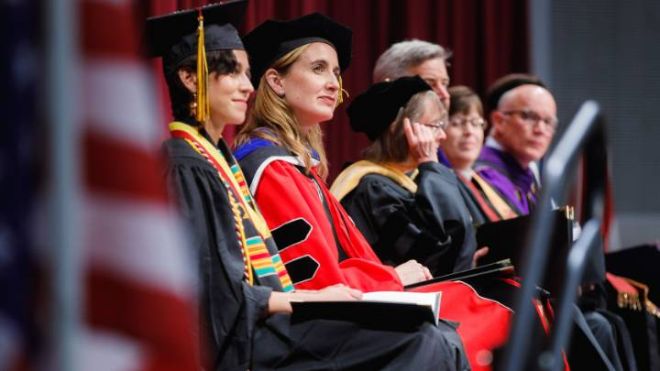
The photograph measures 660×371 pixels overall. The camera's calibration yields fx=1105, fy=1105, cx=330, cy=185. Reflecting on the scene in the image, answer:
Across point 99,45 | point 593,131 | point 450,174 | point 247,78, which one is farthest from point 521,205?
point 99,45

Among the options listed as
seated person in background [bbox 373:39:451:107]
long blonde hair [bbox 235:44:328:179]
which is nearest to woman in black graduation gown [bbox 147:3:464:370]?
long blonde hair [bbox 235:44:328:179]

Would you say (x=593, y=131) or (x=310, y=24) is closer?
(x=593, y=131)

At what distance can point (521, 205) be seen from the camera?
533cm

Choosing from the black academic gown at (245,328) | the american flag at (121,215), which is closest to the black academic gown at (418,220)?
the black academic gown at (245,328)

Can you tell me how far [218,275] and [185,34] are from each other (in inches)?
30.0

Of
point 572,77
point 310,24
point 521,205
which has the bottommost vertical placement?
point 521,205

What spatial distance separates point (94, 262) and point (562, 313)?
2.84 feet

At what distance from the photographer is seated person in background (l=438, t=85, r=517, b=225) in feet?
16.5

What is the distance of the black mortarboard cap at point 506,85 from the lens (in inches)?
221

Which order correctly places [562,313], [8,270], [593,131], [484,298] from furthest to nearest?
[484,298], [593,131], [562,313], [8,270]

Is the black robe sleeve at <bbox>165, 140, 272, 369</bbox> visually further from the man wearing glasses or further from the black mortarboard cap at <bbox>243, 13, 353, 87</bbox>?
the man wearing glasses

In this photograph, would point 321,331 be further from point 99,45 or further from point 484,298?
point 99,45

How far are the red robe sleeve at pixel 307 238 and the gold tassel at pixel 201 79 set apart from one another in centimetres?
36

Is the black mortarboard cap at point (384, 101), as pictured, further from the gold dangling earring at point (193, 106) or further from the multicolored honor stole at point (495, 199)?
the gold dangling earring at point (193, 106)
